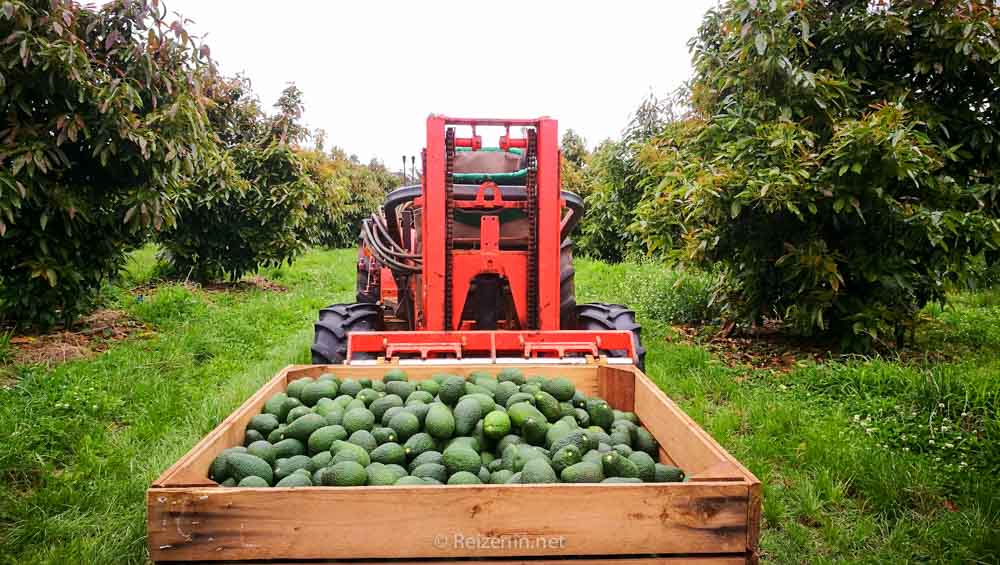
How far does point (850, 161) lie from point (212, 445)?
527cm

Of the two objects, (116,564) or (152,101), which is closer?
(116,564)

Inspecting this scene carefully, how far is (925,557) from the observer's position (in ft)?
9.91

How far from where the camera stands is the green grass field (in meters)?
3.18

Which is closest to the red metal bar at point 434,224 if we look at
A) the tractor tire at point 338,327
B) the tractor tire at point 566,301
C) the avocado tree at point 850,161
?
the tractor tire at point 338,327

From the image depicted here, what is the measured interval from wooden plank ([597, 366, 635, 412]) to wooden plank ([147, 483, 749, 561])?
53.8 inches

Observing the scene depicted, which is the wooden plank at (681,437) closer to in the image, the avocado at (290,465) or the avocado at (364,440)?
the avocado at (364,440)

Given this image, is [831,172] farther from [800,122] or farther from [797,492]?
[797,492]

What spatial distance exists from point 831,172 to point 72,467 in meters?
6.03

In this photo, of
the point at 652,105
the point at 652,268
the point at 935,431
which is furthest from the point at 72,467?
the point at 652,105

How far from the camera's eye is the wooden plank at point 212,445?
7.15ft

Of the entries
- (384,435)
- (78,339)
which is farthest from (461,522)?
(78,339)

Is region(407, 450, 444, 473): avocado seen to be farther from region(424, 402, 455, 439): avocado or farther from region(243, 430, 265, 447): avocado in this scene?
region(243, 430, 265, 447): avocado

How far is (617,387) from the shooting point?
353 centimetres

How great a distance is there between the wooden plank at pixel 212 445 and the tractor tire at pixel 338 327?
1395mm
